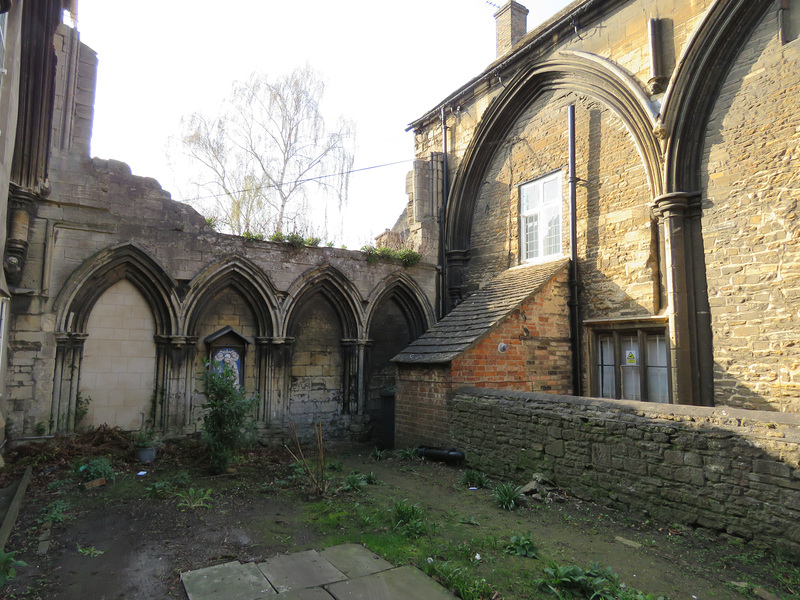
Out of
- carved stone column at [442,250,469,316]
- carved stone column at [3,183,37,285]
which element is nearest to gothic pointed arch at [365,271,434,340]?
carved stone column at [442,250,469,316]

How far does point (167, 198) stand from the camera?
923 cm

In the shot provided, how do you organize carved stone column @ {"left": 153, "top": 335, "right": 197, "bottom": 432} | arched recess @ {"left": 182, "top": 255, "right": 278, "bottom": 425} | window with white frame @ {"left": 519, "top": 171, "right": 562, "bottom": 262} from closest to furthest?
1. carved stone column @ {"left": 153, "top": 335, "right": 197, "bottom": 432}
2. arched recess @ {"left": 182, "top": 255, "right": 278, "bottom": 425}
3. window with white frame @ {"left": 519, "top": 171, "right": 562, "bottom": 262}

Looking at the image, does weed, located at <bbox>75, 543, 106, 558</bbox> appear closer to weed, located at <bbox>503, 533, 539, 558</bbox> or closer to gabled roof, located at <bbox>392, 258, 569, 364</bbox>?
weed, located at <bbox>503, 533, 539, 558</bbox>

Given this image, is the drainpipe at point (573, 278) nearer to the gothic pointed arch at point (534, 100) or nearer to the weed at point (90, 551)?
the gothic pointed arch at point (534, 100)

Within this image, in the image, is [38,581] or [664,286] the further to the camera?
[664,286]

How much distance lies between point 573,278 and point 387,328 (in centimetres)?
443

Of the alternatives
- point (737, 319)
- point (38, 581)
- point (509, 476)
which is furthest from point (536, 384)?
point (38, 581)

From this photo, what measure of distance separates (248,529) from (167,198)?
6614 mm

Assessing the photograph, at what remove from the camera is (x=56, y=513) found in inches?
207

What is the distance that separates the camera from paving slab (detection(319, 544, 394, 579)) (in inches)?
155

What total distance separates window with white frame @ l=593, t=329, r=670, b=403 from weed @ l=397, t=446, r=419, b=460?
373 centimetres

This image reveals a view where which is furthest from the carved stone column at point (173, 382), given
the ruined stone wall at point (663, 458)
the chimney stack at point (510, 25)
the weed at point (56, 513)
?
the chimney stack at point (510, 25)

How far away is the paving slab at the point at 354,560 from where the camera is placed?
3.94m

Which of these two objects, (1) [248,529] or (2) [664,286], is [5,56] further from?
(2) [664,286]
